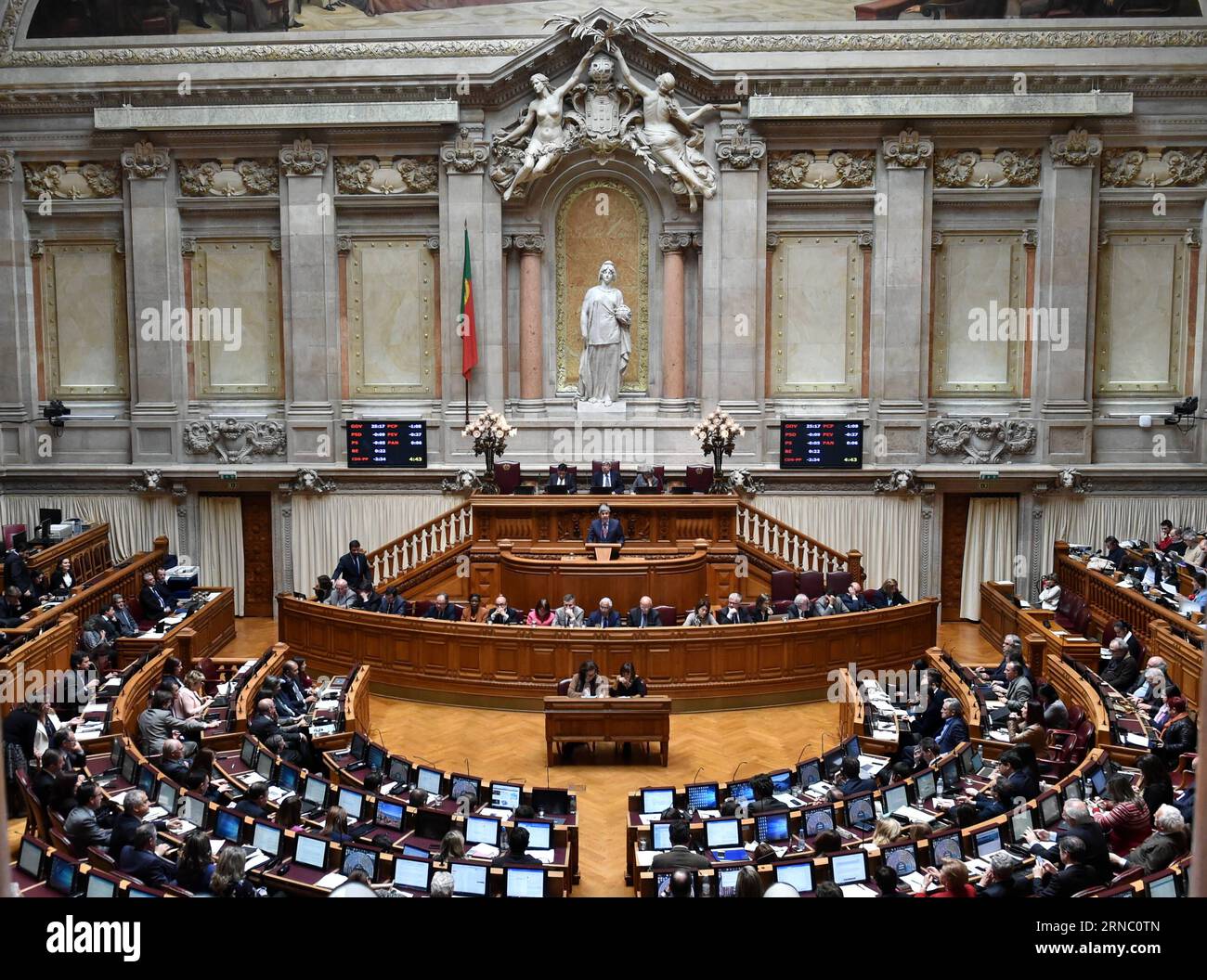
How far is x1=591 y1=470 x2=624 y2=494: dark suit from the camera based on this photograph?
64.2 feet

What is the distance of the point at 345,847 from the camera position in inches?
361

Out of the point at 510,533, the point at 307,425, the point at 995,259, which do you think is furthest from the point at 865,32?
the point at 307,425

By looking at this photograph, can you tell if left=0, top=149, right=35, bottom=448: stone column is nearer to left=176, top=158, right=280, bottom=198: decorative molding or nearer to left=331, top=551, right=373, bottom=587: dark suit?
left=176, top=158, right=280, bottom=198: decorative molding

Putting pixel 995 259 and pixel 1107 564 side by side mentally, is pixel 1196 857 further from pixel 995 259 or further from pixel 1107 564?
pixel 995 259

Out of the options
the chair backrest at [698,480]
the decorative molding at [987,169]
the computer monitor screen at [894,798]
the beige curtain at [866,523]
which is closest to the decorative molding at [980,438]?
the beige curtain at [866,523]

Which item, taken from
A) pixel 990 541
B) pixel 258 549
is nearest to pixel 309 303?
pixel 258 549

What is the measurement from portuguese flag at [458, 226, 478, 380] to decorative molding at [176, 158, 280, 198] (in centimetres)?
403

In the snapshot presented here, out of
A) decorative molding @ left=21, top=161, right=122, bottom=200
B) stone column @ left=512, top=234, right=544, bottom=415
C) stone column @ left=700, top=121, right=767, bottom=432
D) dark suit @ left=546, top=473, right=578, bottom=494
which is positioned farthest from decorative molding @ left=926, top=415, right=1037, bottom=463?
decorative molding @ left=21, top=161, right=122, bottom=200

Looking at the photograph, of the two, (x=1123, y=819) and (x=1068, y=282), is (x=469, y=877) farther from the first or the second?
(x=1068, y=282)

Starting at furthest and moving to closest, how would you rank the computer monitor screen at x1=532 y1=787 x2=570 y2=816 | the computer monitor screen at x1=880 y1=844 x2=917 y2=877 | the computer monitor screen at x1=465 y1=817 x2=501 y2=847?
the computer monitor screen at x1=532 y1=787 x2=570 y2=816 < the computer monitor screen at x1=465 y1=817 x2=501 y2=847 < the computer monitor screen at x1=880 y1=844 x2=917 y2=877

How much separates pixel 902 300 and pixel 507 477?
26.8ft

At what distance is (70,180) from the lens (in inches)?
872

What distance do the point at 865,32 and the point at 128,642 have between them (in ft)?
53.6

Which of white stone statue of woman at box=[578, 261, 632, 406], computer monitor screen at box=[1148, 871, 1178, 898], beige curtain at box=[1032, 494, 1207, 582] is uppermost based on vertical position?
white stone statue of woman at box=[578, 261, 632, 406]
